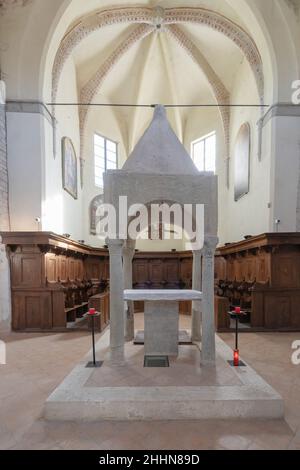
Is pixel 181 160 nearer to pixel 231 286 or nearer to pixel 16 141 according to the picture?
pixel 16 141

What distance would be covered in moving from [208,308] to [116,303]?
1.84 metres

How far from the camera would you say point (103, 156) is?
49.4ft

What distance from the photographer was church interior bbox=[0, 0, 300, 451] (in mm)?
3822

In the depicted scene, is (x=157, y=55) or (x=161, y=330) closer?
(x=161, y=330)

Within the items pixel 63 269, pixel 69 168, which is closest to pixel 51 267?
pixel 63 269

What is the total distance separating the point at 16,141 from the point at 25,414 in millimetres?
8107

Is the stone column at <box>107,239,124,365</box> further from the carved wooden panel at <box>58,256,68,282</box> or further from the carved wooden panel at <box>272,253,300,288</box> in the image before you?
the carved wooden panel at <box>272,253,300,288</box>

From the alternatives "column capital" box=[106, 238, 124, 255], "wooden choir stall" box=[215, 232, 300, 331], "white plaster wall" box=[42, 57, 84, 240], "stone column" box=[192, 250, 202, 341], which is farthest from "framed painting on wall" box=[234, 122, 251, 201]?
"column capital" box=[106, 238, 124, 255]

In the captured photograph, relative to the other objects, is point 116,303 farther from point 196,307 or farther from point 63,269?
point 63,269

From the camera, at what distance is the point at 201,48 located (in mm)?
12453

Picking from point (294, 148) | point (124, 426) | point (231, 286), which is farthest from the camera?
point (231, 286)

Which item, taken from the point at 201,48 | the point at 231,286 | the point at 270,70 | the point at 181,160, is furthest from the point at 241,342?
the point at 201,48

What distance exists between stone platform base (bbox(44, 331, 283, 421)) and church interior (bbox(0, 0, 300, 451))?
3cm

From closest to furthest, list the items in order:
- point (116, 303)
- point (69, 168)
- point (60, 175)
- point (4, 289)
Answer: point (116, 303) < point (4, 289) < point (60, 175) < point (69, 168)
